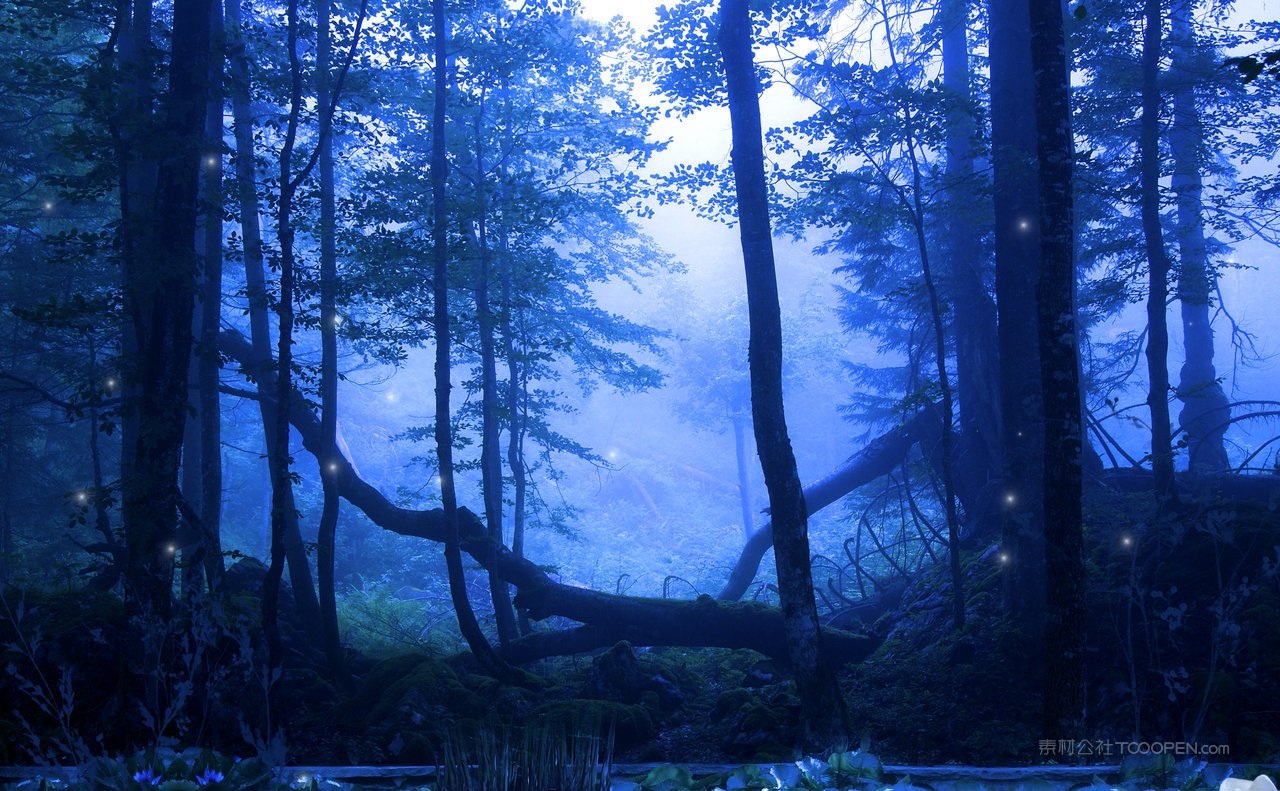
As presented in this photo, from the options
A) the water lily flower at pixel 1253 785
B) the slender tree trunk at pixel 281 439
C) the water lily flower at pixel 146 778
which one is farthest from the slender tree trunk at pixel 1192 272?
the water lily flower at pixel 146 778

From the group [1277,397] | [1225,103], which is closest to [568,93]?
[1225,103]

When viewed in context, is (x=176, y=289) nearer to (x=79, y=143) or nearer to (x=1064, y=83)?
(x=79, y=143)

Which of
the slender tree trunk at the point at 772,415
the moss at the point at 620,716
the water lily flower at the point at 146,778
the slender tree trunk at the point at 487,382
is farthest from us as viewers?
the slender tree trunk at the point at 487,382

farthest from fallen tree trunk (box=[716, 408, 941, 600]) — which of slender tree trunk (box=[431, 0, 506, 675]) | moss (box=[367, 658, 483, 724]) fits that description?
moss (box=[367, 658, 483, 724])

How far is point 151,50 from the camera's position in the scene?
308 inches

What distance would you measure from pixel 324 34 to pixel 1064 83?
9.86 metres

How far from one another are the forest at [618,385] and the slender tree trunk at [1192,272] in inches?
9.0

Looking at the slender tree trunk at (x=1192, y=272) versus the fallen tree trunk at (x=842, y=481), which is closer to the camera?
the slender tree trunk at (x=1192, y=272)

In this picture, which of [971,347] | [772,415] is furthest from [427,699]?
[971,347]

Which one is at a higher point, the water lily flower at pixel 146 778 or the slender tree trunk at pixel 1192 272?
the slender tree trunk at pixel 1192 272

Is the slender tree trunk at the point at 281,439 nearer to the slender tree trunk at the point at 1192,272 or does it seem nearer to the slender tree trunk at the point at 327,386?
the slender tree trunk at the point at 327,386

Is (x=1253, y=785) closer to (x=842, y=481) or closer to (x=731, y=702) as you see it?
(x=731, y=702)

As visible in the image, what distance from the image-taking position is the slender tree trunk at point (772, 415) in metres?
7.84

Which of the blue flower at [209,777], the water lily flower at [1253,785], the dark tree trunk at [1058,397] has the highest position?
the dark tree trunk at [1058,397]
